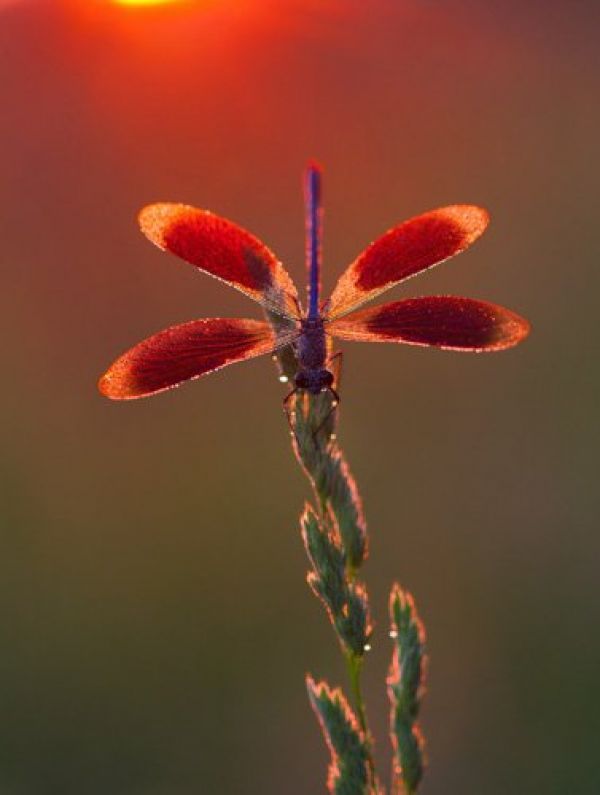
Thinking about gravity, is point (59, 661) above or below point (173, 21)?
below

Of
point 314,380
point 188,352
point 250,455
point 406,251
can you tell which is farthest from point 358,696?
point 250,455

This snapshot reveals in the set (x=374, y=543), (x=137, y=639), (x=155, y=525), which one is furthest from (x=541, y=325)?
(x=137, y=639)

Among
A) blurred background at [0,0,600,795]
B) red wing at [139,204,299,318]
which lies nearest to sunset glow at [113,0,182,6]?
blurred background at [0,0,600,795]

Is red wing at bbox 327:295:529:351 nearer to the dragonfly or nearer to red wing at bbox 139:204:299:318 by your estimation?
the dragonfly

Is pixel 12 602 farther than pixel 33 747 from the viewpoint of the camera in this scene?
Yes

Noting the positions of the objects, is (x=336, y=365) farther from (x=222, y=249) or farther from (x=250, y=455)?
(x=250, y=455)

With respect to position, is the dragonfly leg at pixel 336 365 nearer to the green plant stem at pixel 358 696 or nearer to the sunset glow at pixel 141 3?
the green plant stem at pixel 358 696

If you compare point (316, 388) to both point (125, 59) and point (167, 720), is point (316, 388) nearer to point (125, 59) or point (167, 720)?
point (167, 720)
